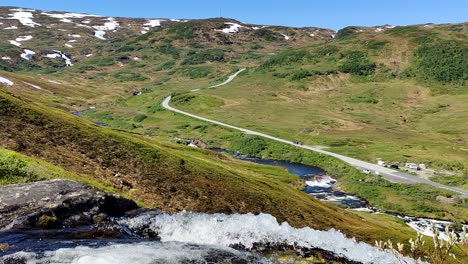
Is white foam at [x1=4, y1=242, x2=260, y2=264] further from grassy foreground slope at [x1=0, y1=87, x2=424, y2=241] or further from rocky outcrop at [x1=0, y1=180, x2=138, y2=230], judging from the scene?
grassy foreground slope at [x1=0, y1=87, x2=424, y2=241]

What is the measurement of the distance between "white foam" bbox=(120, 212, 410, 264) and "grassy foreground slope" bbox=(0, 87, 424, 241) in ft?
39.4

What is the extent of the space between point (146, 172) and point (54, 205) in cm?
2012

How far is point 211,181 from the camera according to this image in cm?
4653

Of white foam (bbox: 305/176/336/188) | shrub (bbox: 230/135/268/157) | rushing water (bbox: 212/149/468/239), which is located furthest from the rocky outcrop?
shrub (bbox: 230/135/268/157)

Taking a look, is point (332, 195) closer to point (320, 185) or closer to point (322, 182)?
point (320, 185)

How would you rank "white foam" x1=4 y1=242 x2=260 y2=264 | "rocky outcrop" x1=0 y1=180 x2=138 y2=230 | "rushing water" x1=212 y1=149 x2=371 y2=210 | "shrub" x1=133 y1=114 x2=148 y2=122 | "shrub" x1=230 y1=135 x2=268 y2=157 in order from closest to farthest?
"white foam" x1=4 y1=242 x2=260 y2=264
"rocky outcrop" x1=0 y1=180 x2=138 y2=230
"rushing water" x1=212 y1=149 x2=371 y2=210
"shrub" x1=230 y1=135 x2=268 y2=157
"shrub" x1=133 y1=114 x2=148 y2=122

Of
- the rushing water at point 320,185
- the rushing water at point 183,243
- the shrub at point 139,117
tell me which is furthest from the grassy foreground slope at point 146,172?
the shrub at point 139,117

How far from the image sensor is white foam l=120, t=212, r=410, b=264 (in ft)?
73.8

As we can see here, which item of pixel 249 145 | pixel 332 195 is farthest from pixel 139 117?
pixel 332 195

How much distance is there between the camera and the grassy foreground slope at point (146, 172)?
38.8m

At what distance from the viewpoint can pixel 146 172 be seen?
1719 inches

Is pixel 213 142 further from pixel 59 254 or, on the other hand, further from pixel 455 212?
pixel 59 254

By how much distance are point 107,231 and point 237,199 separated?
2212cm

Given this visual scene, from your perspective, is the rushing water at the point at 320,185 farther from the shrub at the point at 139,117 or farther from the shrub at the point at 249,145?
the shrub at the point at 139,117
